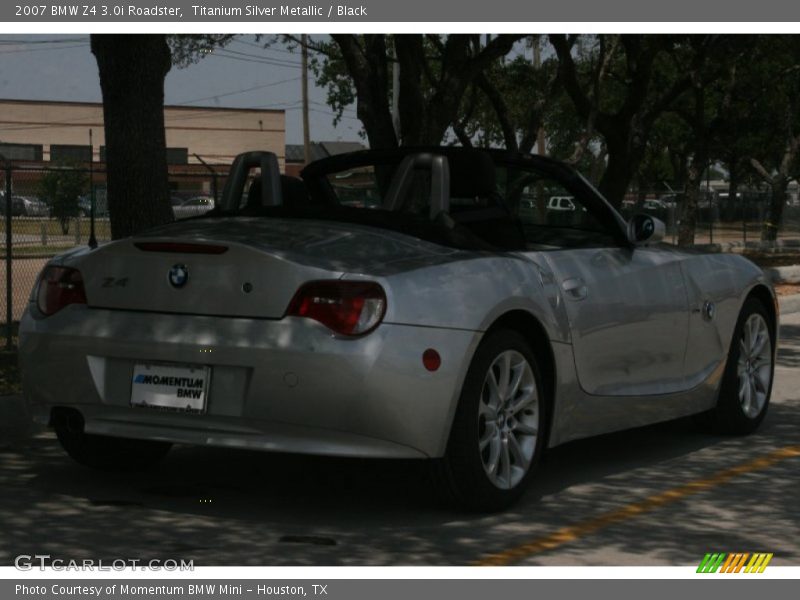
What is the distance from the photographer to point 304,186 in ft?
26.2

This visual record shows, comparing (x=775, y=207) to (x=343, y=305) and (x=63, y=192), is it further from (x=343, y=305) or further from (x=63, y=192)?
(x=343, y=305)

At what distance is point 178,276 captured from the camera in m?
6.42

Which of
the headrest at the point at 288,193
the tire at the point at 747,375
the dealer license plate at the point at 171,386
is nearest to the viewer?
the dealer license plate at the point at 171,386

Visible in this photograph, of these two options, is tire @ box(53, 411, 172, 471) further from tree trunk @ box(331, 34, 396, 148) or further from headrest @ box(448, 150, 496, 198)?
tree trunk @ box(331, 34, 396, 148)

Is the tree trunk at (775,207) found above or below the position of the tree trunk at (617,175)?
below

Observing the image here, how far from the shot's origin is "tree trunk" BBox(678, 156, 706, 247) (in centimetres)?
3444

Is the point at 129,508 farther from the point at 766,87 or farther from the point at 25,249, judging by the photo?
the point at 766,87

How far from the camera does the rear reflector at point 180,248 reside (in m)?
6.39

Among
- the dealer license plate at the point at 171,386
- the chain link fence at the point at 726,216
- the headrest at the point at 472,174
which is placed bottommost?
the chain link fence at the point at 726,216

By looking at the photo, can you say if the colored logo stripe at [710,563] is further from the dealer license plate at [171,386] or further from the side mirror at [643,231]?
the side mirror at [643,231]

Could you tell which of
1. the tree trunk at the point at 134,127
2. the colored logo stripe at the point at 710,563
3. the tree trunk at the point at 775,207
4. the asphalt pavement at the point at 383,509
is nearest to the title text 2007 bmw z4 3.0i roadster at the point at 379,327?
the asphalt pavement at the point at 383,509

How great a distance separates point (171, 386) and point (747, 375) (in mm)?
3952

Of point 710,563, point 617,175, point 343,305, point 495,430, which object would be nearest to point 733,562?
point 710,563

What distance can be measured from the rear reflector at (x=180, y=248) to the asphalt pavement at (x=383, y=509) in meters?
1.10
